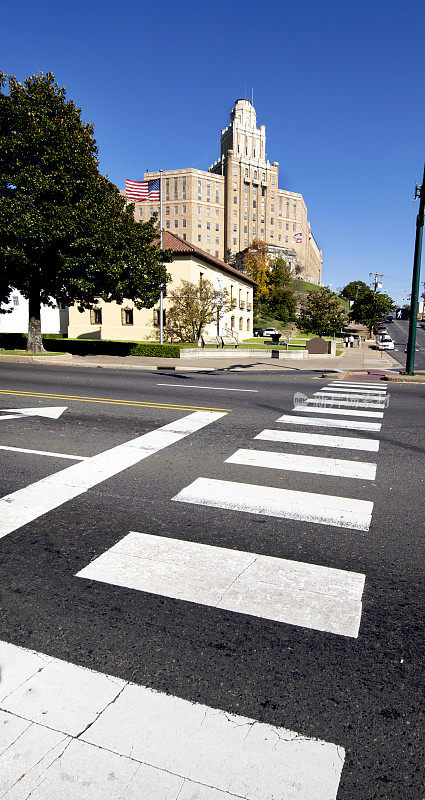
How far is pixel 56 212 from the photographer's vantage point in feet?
69.7

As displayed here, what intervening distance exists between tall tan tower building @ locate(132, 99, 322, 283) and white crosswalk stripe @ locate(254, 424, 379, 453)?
102799 mm

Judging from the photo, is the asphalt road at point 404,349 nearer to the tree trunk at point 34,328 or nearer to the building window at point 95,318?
the tree trunk at point 34,328

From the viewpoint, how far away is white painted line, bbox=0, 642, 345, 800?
2.14m

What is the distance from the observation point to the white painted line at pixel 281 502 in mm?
4988

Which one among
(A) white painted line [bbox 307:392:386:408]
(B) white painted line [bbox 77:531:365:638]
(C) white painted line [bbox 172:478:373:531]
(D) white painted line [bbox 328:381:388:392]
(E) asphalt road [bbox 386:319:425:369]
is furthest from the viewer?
(E) asphalt road [bbox 386:319:425:369]

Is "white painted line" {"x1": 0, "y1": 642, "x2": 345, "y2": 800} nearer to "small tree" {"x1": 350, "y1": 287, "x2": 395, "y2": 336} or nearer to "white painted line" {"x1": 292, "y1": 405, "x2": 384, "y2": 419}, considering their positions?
"white painted line" {"x1": 292, "y1": 405, "x2": 384, "y2": 419}

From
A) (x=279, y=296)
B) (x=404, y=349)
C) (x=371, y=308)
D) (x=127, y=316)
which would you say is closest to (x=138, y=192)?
(x=127, y=316)

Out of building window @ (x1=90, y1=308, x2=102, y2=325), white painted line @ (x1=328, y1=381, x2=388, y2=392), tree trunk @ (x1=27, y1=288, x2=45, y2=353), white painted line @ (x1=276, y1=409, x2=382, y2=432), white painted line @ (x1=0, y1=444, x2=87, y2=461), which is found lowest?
white painted line @ (x1=0, y1=444, x2=87, y2=461)

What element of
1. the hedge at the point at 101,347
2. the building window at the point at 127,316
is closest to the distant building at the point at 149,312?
the building window at the point at 127,316

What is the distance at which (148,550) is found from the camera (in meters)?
4.25

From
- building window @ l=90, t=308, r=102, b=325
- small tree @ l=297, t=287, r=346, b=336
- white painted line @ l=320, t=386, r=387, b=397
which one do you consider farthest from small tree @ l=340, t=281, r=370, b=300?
white painted line @ l=320, t=386, r=387, b=397

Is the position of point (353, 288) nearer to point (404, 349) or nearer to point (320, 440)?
point (404, 349)

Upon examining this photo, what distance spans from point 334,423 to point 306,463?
298 centimetres

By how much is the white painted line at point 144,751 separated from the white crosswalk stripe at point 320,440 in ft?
18.5
